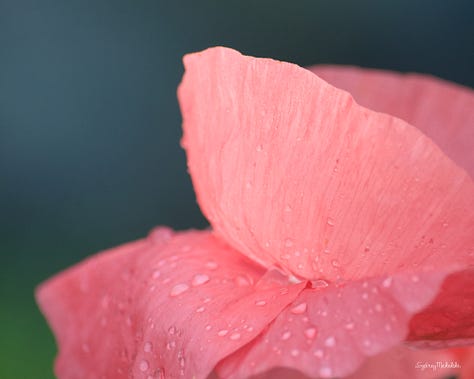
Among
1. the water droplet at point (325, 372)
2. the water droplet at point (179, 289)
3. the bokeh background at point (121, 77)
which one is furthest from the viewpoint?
the bokeh background at point (121, 77)

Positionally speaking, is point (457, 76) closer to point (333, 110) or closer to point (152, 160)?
point (152, 160)

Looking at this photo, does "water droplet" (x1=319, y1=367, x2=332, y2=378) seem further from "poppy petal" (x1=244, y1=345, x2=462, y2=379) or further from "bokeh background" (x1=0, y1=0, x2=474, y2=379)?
"bokeh background" (x1=0, y1=0, x2=474, y2=379)

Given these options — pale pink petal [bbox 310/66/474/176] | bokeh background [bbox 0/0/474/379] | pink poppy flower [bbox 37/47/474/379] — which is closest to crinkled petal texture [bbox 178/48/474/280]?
pink poppy flower [bbox 37/47/474/379]

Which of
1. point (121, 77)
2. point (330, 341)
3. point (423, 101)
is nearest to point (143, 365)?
point (330, 341)

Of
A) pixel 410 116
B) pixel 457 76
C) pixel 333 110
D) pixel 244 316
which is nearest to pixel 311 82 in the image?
pixel 333 110

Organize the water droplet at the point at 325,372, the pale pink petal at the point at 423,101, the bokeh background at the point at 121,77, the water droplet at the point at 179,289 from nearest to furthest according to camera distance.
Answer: the water droplet at the point at 325,372 → the water droplet at the point at 179,289 → the pale pink petal at the point at 423,101 → the bokeh background at the point at 121,77

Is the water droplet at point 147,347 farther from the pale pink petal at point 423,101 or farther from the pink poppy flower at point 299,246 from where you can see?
the pale pink petal at point 423,101

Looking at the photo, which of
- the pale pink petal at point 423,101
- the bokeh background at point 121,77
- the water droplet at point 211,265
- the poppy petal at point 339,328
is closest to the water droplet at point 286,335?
the poppy petal at point 339,328

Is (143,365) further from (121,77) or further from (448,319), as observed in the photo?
(121,77)
